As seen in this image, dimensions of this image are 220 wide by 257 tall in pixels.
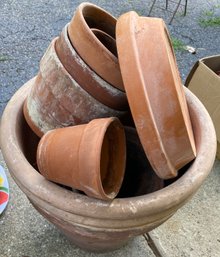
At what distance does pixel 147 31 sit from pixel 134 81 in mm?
187

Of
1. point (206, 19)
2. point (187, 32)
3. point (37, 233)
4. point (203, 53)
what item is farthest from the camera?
point (206, 19)

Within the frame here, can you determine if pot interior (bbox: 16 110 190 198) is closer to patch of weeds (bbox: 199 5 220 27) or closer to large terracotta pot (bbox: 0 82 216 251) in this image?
large terracotta pot (bbox: 0 82 216 251)

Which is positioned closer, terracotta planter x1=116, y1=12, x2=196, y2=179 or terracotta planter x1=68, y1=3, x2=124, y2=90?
terracotta planter x1=116, y1=12, x2=196, y2=179

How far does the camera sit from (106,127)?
113 cm

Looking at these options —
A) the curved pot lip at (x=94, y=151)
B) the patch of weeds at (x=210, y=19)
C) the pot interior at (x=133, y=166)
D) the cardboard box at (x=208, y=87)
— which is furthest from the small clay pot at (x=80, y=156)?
the patch of weeds at (x=210, y=19)

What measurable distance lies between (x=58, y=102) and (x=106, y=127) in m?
0.26

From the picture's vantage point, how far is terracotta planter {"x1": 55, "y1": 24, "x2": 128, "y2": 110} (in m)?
1.25

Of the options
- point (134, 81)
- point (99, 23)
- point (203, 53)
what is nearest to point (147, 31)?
point (134, 81)

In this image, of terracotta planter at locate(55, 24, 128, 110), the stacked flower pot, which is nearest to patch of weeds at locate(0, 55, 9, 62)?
the stacked flower pot

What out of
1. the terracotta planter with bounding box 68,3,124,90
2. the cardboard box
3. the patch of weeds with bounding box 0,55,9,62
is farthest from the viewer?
the patch of weeds with bounding box 0,55,9,62

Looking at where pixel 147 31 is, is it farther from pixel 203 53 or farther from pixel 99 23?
pixel 203 53

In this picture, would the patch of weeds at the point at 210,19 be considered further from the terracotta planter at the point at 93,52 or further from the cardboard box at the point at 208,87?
the terracotta planter at the point at 93,52

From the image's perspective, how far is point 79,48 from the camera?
1259mm

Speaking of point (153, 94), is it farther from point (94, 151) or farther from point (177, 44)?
point (177, 44)
